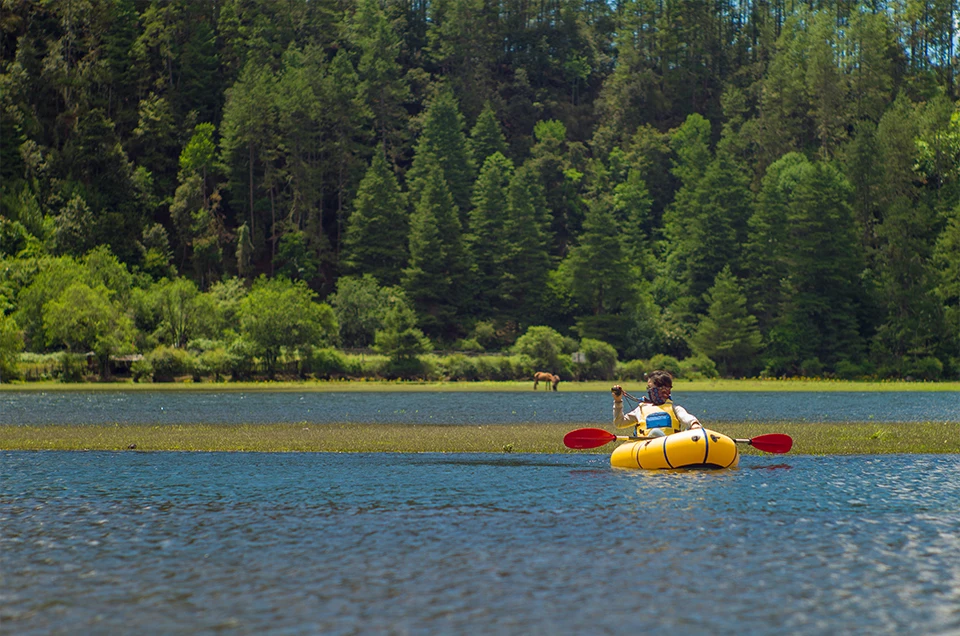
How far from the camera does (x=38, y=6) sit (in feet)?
461

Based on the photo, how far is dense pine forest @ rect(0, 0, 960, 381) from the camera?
10706 cm

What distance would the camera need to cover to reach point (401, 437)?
39438mm

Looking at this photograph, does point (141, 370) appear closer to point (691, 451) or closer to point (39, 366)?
point (39, 366)

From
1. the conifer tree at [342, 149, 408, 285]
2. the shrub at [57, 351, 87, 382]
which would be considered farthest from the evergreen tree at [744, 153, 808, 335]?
the shrub at [57, 351, 87, 382]

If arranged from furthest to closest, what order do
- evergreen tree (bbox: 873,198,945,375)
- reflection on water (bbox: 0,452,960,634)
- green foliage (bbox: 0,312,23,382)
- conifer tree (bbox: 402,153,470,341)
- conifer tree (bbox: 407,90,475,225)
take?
conifer tree (bbox: 407,90,475,225) < conifer tree (bbox: 402,153,470,341) < evergreen tree (bbox: 873,198,945,375) < green foliage (bbox: 0,312,23,382) < reflection on water (bbox: 0,452,960,634)

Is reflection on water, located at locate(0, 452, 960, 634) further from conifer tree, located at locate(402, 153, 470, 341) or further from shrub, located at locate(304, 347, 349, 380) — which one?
conifer tree, located at locate(402, 153, 470, 341)

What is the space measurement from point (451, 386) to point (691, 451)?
63224 millimetres

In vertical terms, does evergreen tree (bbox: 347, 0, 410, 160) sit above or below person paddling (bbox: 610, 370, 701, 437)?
above

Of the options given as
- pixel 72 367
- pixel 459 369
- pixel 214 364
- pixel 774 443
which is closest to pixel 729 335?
pixel 459 369

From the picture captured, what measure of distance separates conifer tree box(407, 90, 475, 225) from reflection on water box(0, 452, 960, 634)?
114 metres

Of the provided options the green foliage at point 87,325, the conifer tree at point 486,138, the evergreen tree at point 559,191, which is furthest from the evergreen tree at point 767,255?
the green foliage at point 87,325

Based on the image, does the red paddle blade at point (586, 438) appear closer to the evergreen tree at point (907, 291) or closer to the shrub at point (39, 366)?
the shrub at point (39, 366)

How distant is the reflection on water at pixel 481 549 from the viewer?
47.5 ft

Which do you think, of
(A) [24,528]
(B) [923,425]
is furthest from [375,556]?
(B) [923,425]
